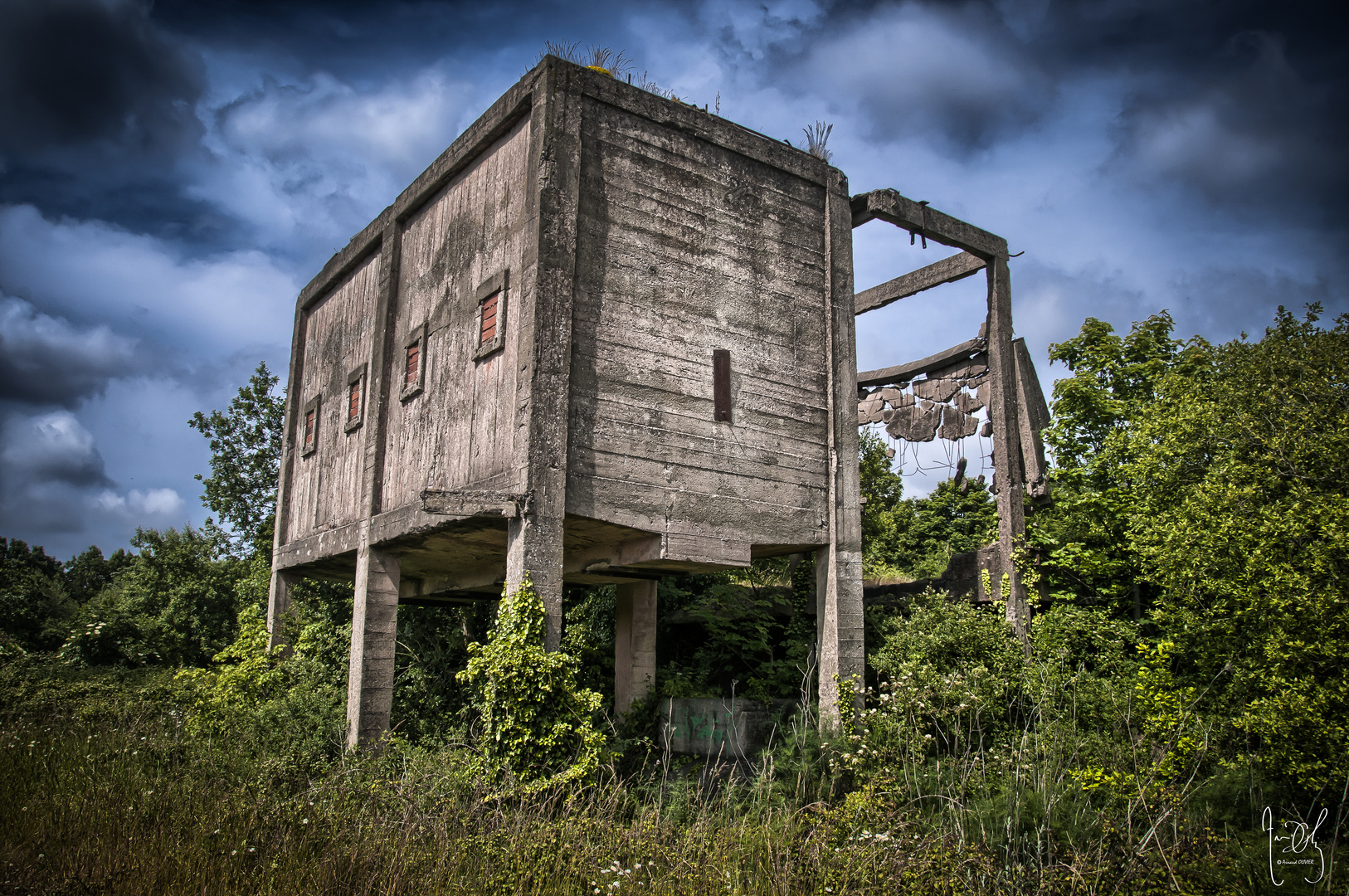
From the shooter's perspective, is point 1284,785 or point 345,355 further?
point 345,355

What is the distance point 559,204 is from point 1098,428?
10.1 meters

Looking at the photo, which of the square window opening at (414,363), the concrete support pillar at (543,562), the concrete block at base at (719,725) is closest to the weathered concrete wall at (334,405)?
the square window opening at (414,363)

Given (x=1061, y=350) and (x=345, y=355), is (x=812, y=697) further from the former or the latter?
(x=345, y=355)

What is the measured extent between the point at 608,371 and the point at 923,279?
780 cm

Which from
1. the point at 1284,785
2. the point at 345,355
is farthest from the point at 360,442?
the point at 1284,785

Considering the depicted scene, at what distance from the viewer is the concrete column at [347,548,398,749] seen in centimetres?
1252

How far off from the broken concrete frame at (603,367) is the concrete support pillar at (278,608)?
3.10 metres

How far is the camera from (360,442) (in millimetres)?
14789

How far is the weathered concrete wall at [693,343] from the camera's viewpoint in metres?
11.1

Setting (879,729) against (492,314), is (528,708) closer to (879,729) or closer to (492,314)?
(879,729)

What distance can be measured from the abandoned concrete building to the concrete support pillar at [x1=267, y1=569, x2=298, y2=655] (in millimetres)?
2426

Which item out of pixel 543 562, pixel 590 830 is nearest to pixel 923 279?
pixel 543 562

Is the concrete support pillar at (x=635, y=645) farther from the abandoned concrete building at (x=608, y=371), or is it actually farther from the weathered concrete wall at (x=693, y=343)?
the weathered concrete wall at (x=693, y=343)

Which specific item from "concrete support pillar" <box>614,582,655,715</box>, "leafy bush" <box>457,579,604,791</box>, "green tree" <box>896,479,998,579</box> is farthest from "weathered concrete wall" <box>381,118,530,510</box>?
"green tree" <box>896,479,998,579</box>
